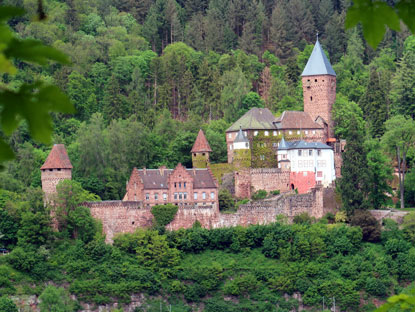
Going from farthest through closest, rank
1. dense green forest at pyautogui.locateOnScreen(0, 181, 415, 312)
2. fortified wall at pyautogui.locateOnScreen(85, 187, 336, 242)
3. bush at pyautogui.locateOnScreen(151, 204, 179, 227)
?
1. bush at pyautogui.locateOnScreen(151, 204, 179, 227)
2. fortified wall at pyautogui.locateOnScreen(85, 187, 336, 242)
3. dense green forest at pyautogui.locateOnScreen(0, 181, 415, 312)

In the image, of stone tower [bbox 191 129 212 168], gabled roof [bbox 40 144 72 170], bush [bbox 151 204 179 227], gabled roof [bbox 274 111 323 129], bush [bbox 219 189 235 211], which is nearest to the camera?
bush [bbox 151 204 179 227]

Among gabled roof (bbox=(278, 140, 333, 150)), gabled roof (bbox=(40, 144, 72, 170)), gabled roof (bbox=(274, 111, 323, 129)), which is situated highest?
gabled roof (bbox=(274, 111, 323, 129))

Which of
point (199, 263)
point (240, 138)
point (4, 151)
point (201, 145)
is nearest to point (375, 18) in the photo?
point (4, 151)

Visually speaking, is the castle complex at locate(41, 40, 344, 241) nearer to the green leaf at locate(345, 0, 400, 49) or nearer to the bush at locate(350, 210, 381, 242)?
the bush at locate(350, 210, 381, 242)

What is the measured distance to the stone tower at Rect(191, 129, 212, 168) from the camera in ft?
175

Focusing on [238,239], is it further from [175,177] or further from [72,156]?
[72,156]

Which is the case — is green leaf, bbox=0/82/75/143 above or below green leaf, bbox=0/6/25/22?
below

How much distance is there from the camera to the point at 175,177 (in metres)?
49.3

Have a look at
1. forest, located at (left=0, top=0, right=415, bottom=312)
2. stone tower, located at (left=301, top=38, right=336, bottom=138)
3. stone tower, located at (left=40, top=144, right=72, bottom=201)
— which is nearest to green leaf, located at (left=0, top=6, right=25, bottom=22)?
forest, located at (left=0, top=0, right=415, bottom=312)

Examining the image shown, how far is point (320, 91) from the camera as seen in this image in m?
56.2

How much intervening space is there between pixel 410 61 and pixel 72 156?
88.4ft

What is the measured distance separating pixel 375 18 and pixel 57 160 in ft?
154

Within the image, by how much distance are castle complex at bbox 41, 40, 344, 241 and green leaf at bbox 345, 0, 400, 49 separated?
45136 mm

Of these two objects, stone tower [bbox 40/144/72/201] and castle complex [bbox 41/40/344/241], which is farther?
castle complex [bbox 41/40/344/241]
